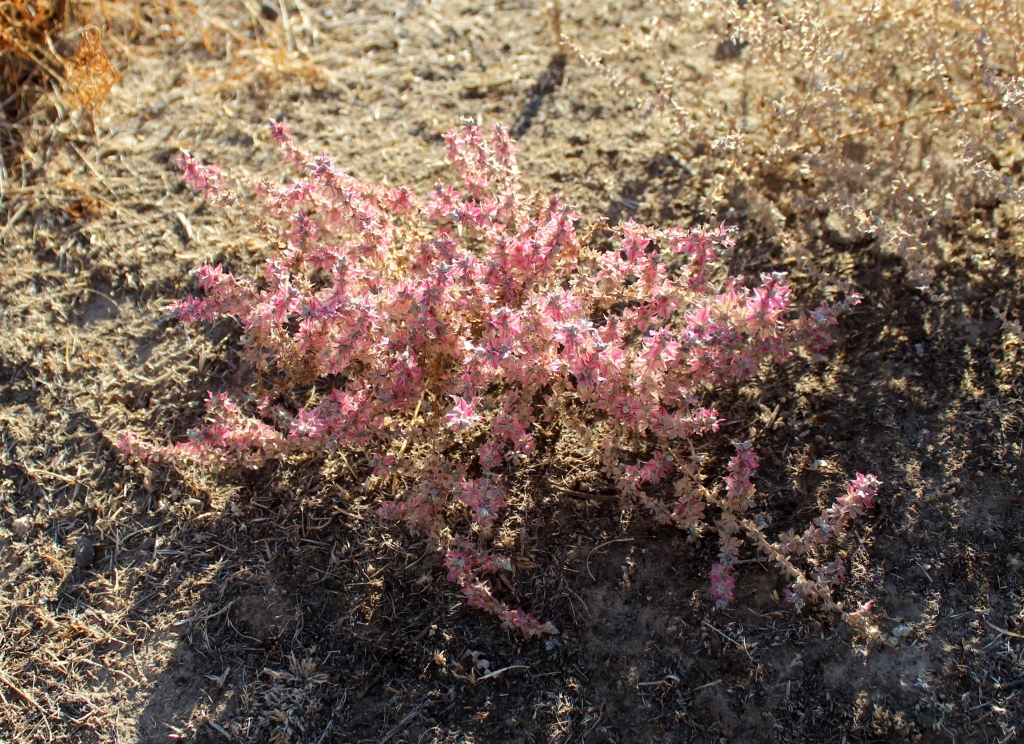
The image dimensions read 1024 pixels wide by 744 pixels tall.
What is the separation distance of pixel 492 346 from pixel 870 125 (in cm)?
188

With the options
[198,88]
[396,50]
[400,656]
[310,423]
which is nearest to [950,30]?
[396,50]

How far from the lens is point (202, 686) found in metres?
2.35

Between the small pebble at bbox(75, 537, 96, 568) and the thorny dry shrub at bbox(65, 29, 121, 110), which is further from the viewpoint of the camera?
the thorny dry shrub at bbox(65, 29, 121, 110)

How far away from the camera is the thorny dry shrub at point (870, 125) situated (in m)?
2.77

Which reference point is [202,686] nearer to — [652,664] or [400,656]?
[400,656]

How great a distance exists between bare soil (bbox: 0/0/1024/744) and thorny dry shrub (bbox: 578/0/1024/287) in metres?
0.16

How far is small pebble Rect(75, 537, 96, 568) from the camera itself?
8.55 feet

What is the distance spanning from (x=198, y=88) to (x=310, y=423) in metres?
2.34

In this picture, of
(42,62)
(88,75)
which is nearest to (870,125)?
(88,75)

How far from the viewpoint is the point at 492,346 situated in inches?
81.5

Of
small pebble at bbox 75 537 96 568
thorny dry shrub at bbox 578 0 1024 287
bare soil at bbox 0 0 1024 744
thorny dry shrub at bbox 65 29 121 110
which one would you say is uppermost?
thorny dry shrub at bbox 578 0 1024 287

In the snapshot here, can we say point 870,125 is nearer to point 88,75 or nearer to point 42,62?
point 88,75

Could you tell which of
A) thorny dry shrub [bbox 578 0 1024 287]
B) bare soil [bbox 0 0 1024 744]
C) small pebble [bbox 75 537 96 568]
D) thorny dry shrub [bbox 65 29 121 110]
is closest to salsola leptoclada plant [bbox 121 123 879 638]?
bare soil [bbox 0 0 1024 744]

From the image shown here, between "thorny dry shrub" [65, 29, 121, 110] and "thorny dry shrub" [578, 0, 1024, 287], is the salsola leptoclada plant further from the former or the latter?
"thorny dry shrub" [65, 29, 121, 110]
